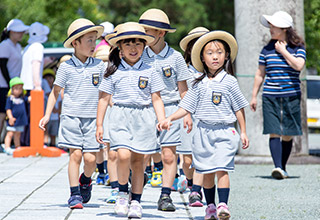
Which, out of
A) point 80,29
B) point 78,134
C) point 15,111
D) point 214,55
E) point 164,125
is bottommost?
point 15,111

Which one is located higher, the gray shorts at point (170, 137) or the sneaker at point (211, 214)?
the gray shorts at point (170, 137)

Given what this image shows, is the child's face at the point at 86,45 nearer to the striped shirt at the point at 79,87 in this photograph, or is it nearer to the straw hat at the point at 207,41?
the striped shirt at the point at 79,87

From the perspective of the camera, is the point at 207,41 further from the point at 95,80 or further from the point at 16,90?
the point at 16,90

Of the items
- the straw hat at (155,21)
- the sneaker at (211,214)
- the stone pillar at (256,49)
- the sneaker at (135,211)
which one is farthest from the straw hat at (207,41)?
the stone pillar at (256,49)

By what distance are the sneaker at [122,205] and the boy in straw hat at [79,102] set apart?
518 mm

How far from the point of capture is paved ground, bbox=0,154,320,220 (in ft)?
20.1

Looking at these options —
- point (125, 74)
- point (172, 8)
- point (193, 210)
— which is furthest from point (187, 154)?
point (172, 8)

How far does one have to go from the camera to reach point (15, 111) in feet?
40.7

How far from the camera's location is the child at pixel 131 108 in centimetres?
604

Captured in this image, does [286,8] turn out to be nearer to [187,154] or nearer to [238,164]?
[238,164]

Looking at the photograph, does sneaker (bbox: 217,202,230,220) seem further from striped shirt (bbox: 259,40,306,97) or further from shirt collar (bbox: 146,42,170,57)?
striped shirt (bbox: 259,40,306,97)

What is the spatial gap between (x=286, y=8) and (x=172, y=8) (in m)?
26.6

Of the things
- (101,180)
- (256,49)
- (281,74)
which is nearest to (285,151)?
(281,74)

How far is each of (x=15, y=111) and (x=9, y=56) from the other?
98 centimetres
